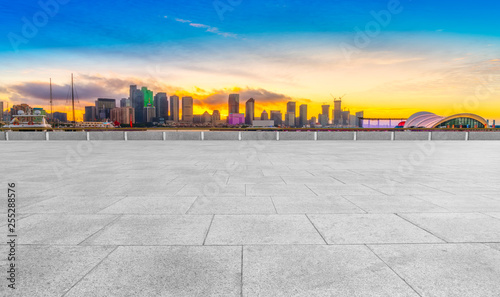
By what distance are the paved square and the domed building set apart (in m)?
135

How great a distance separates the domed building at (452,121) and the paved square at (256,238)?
134549 mm

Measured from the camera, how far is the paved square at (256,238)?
10.4 feet

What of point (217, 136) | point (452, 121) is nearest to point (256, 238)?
point (217, 136)

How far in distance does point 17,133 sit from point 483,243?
139 ft

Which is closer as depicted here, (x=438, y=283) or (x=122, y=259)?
(x=438, y=283)

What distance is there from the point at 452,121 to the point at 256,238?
470 feet

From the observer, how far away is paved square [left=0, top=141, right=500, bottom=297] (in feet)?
10.4

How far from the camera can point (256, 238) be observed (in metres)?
4.45

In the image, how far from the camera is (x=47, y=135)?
3388 centimetres

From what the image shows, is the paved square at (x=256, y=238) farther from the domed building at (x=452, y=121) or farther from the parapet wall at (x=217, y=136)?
the domed building at (x=452, y=121)

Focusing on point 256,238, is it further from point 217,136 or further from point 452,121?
point 452,121

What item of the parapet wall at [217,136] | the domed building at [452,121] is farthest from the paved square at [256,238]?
the domed building at [452,121]

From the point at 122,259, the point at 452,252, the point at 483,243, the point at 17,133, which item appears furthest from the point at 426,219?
the point at 17,133

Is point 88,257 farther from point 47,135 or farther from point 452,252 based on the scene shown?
point 47,135
